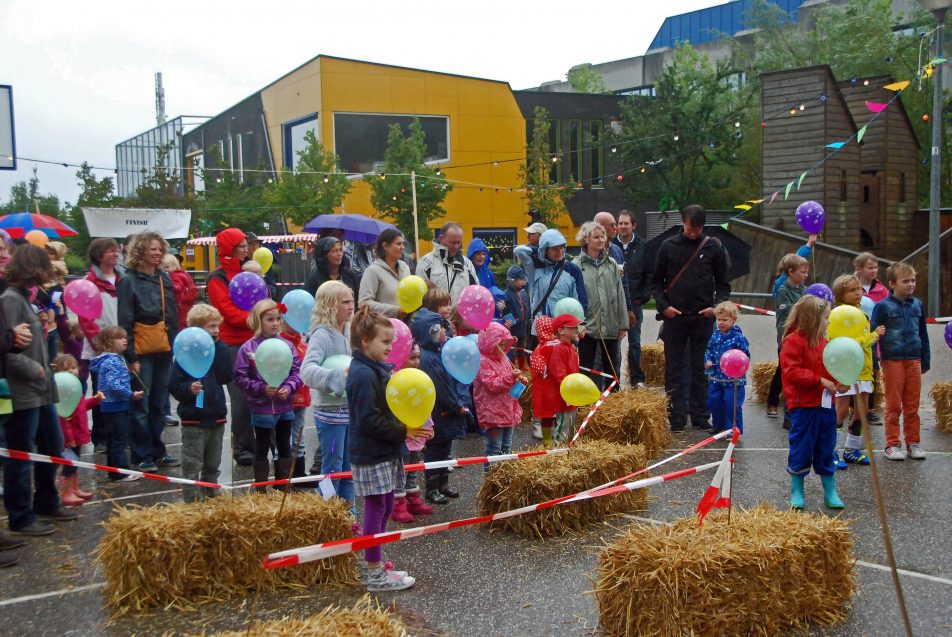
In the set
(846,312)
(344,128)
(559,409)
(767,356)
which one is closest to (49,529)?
(559,409)

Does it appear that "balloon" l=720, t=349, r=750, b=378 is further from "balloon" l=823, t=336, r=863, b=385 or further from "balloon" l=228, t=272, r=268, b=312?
"balloon" l=228, t=272, r=268, b=312

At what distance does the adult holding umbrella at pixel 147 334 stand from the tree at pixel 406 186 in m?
24.3

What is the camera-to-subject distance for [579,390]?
6820 millimetres

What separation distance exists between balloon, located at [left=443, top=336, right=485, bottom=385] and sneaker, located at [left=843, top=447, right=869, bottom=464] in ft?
12.5

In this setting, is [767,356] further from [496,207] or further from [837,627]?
[496,207]

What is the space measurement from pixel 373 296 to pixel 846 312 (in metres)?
3.89

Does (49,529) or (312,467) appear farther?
(312,467)

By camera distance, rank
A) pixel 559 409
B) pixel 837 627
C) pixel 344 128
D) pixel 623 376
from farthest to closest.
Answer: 1. pixel 344 128
2. pixel 623 376
3. pixel 559 409
4. pixel 837 627

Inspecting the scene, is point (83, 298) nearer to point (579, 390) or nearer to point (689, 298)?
point (579, 390)

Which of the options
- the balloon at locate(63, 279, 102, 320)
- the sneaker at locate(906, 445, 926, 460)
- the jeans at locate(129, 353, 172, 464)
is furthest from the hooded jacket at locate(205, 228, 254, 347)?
the sneaker at locate(906, 445, 926, 460)

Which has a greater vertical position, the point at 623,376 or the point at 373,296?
the point at 373,296

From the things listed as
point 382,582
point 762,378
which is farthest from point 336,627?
point 762,378

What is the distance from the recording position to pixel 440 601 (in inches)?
190

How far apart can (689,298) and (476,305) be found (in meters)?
3.03
